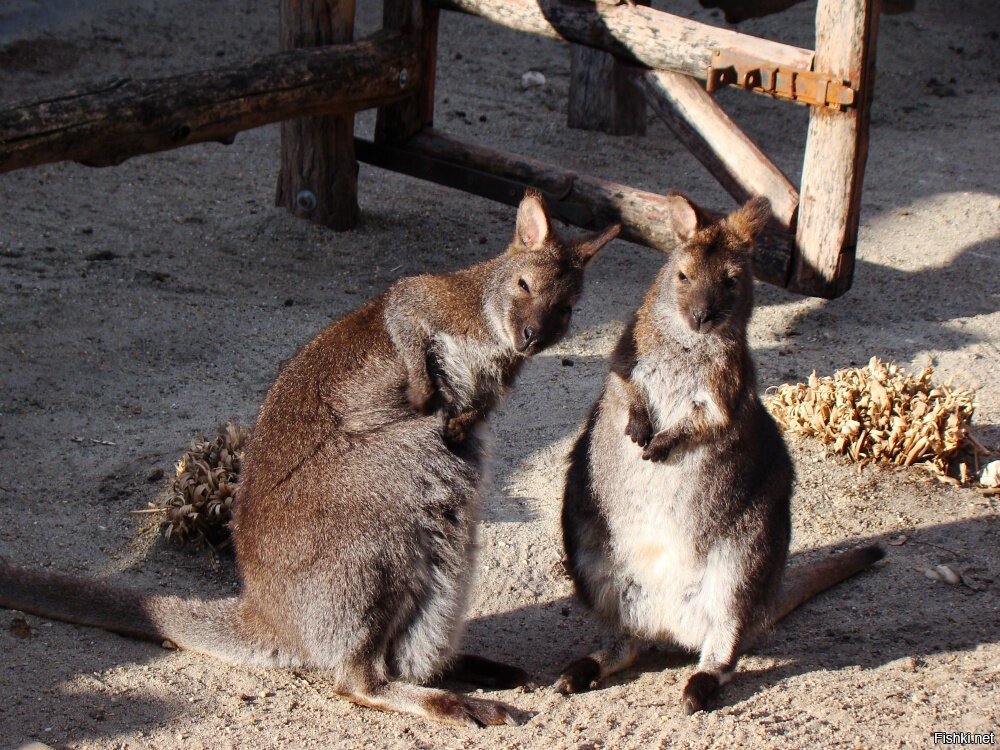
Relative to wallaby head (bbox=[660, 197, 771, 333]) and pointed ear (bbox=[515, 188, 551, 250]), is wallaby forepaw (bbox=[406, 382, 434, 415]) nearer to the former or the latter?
pointed ear (bbox=[515, 188, 551, 250])

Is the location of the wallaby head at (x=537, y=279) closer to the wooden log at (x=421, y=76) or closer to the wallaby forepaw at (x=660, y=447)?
the wallaby forepaw at (x=660, y=447)

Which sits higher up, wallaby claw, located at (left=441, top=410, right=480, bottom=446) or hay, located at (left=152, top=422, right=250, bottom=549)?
wallaby claw, located at (left=441, top=410, right=480, bottom=446)

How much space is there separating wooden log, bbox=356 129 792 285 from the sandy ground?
413mm

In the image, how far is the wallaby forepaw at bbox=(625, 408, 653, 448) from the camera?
4.14 meters

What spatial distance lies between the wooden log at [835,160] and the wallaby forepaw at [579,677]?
322cm

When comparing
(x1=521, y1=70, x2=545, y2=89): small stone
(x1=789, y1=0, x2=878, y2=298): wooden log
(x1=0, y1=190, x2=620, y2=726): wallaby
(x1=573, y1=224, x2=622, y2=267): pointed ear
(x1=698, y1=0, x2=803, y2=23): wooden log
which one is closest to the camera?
(x1=0, y1=190, x2=620, y2=726): wallaby

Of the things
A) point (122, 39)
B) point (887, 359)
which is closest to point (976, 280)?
point (887, 359)

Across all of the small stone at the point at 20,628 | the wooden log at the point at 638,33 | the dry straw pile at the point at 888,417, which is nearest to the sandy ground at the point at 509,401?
the small stone at the point at 20,628

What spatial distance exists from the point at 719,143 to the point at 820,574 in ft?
10.2

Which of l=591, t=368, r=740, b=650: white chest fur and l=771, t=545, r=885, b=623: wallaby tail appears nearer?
l=591, t=368, r=740, b=650: white chest fur

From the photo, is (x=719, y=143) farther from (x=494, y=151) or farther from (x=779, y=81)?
(x=494, y=151)

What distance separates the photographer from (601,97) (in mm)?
9883

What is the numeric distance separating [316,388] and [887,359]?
3660 millimetres

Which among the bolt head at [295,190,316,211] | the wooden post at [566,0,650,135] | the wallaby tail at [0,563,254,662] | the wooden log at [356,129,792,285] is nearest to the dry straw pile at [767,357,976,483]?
the wooden log at [356,129,792,285]
